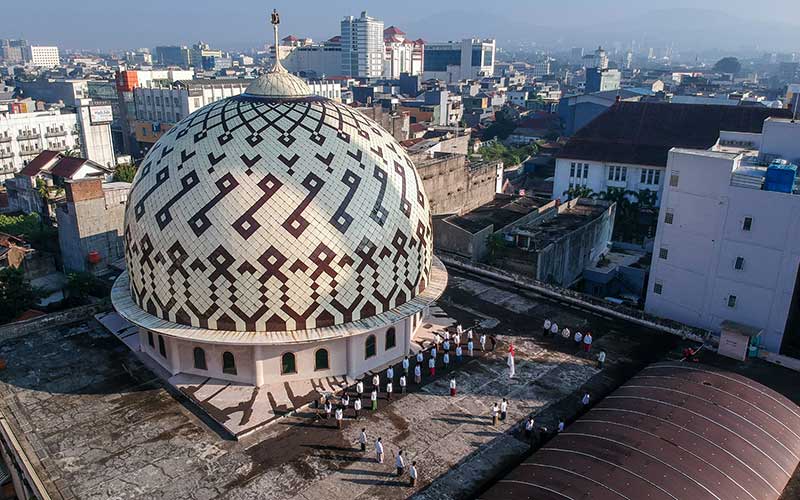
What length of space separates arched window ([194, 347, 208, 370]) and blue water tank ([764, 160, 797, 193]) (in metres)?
25.3

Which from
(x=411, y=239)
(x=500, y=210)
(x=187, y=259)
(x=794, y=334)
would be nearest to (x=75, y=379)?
(x=187, y=259)

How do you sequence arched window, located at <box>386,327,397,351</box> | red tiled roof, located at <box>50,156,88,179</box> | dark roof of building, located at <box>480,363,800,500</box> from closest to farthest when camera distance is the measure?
dark roof of building, located at <box>480,363,800,500</box> → arched window, located at <box>386,327,397,351</box> → red tiled roof, located at <box>50,156,88,179</box>

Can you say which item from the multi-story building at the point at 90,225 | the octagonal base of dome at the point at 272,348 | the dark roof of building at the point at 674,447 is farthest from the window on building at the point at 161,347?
the multi-story building at the point at 90,225

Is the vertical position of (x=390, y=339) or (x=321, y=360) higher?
(x=390, y=339)

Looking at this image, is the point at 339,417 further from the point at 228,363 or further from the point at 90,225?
the point at 90,225

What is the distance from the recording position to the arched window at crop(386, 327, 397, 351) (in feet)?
82.0

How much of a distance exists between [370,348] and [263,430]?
5.62 m

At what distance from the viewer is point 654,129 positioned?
56.8 meters

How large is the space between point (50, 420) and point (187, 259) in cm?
730

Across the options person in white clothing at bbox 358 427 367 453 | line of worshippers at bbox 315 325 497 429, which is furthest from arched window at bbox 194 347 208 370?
person in white clothing at bbox 358 427 367 453

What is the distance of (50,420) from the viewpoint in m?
21.0

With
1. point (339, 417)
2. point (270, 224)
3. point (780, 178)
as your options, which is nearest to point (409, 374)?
point (339, 417)

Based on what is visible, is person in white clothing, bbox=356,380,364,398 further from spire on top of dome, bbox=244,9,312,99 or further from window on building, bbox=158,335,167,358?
spire on top of dome, bbox=244,9,312,99

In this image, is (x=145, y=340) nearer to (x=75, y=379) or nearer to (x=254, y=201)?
(x=75, y=379)
